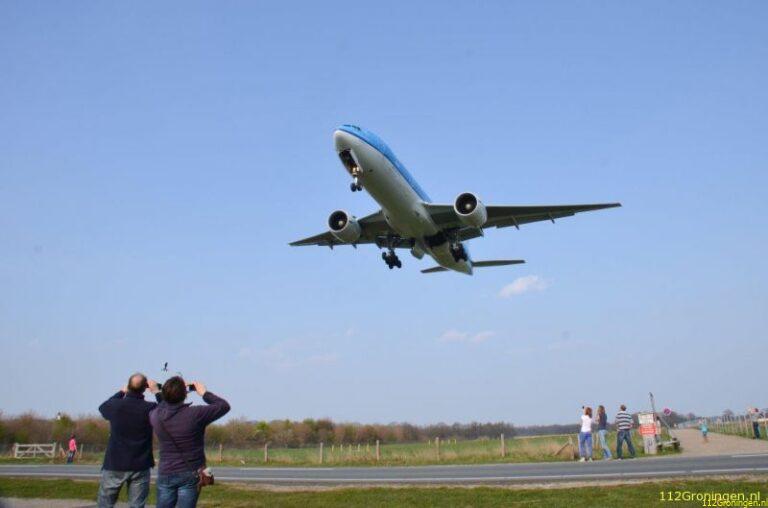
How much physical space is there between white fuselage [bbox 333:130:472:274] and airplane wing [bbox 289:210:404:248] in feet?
4.03

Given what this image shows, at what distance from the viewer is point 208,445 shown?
52.8m

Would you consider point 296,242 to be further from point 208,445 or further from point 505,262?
point 208,445

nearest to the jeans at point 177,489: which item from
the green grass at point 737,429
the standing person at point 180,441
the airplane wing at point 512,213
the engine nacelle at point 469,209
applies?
the standing person at point 180,441

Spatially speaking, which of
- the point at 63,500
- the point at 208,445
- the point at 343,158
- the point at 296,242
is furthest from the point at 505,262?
the point at 208,445

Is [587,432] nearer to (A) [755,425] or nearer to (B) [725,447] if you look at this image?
(B) [725,447]

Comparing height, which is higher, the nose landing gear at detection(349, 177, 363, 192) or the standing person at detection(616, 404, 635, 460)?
the nose landing gear at detection(349, 177, 363, 192)

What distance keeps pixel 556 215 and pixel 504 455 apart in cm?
1086

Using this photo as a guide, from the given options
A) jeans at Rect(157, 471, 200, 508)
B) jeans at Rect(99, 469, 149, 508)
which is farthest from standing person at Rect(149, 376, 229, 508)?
jeans at Rect(99, 469, 149, 508)

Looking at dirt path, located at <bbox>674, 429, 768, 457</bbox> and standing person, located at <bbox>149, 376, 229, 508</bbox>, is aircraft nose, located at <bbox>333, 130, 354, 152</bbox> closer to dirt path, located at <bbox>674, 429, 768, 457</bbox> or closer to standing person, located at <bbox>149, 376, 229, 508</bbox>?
dirt path, located at <bbox>674, 429, 768, 457</bbox>

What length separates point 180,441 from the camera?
5.68 m

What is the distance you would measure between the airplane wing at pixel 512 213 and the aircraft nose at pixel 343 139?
5.36 metres

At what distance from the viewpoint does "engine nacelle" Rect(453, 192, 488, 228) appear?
24125 mm

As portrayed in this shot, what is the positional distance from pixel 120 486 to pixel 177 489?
125 centimetres

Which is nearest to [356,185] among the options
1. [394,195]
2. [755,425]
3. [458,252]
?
[394,195]
